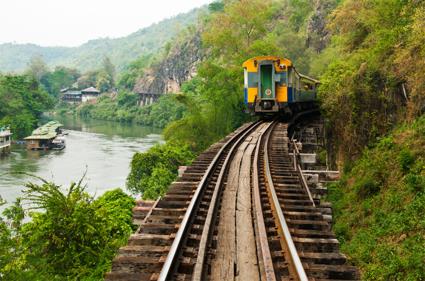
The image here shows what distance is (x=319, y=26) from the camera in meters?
58.8

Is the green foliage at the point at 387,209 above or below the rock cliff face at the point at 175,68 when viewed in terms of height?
below

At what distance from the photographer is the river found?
30875 mm

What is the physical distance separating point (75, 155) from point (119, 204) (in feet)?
92.3

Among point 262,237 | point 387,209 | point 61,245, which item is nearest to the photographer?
point 262,237

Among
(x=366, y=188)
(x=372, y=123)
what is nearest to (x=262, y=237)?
(x=366, y=188)

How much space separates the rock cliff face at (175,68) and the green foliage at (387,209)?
8390 cm

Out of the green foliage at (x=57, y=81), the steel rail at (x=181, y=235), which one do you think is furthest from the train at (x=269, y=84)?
the green foliage at (x=57, y=81)

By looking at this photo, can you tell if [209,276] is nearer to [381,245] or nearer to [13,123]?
[381,245]

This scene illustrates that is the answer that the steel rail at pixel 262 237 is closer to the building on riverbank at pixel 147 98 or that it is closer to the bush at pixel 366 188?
the bush at pixel 366 188

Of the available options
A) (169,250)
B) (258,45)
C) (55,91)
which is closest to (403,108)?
(169,250)

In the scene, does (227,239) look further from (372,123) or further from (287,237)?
(372,123)

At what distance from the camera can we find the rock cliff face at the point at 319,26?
5662cm

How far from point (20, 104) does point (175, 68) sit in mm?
47427

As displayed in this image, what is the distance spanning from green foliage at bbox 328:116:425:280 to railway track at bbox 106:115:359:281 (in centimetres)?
283
